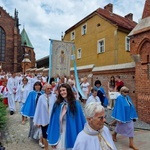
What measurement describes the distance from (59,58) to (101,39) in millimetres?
14643

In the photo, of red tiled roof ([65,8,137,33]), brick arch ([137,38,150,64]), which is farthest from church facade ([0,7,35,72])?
brick arch ([137,38,150,64])

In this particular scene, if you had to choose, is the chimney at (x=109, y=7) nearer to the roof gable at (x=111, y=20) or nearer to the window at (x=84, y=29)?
the roof gable at (x=111, y=20)

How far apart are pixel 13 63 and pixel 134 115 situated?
38313mm

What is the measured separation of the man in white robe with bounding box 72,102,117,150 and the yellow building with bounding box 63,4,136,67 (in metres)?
19.8

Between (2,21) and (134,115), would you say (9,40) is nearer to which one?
(2,21)

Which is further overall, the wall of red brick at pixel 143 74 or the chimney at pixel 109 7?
the chimney at pixel 109 7

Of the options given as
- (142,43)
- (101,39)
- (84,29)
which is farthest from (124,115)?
(84,29)

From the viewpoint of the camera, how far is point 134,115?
21.1 feet

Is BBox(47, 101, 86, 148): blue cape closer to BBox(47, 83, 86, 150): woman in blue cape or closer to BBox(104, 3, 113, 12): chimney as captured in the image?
BBox(47, 83, 86, 150): woman in blue cape

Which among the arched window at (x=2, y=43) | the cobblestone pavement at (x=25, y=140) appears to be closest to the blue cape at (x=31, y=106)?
the cobblestone pavement at (x=25, y=140)

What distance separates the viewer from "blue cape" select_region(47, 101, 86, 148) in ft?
12.7

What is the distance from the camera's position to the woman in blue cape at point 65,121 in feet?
12.7

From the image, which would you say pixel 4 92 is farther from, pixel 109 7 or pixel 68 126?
pixel 109 7

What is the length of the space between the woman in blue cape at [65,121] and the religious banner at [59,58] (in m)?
6.00
